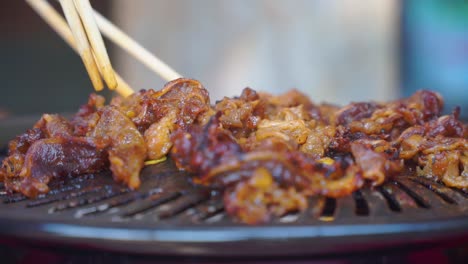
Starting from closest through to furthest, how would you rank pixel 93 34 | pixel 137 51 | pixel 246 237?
pixel 246 237 → pixel 93 34 → pixel 137 51

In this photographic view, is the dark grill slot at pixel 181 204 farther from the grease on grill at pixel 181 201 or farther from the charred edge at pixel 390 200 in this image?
the charred edge at pixel 390 200

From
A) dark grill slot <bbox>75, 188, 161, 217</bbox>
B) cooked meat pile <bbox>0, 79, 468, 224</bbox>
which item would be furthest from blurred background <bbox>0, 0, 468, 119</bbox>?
dark grill slot <bbox>75, 188, 161, 217</bbox>

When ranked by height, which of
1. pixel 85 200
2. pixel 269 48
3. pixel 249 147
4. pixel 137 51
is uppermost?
pixel 269 48

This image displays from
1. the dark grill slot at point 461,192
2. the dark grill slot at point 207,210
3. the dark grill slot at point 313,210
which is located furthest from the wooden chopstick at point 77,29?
the dark grill slot at point 461,192

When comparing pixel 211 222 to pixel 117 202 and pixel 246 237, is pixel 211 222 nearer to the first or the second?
pixel 246 237

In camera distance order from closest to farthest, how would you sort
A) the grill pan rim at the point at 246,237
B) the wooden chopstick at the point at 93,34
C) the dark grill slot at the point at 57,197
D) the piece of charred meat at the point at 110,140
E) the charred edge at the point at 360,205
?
the grill pan rim at the point at 246,237, the charred edge at the point at 360,205, the dark grill slot at the point at 57,197, the piece of charred meat at the point at 110,140, the wooden chopstick at the point at 93,34

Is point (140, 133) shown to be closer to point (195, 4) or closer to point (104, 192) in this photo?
point (104, 192)

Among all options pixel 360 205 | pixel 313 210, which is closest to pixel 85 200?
pixel 313 210

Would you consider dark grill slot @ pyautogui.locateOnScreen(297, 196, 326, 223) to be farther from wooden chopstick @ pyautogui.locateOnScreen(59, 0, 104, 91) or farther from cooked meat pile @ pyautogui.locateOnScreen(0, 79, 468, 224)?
wooden chopstick @ pyautogui.locateOnScreen(59, 0, 104, 91)
